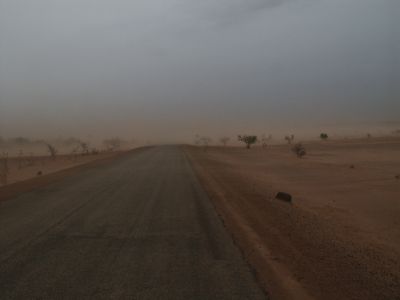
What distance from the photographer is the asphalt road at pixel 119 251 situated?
6047 mm

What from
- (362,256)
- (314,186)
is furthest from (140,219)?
(314,186)

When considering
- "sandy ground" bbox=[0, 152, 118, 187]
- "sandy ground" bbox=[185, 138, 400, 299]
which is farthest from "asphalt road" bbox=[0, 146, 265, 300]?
"sandy ground" bbox=[0, 152, 118, 187]

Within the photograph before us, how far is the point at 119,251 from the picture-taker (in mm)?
8023

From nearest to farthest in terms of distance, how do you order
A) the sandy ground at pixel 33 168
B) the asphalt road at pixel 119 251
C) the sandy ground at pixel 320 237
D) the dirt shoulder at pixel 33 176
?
the asphalt road at pixel 119 251, the sandy ground at pixel 320 237, the dirt shoulder at pixel 33 176, the sandy ground at pixel 33 168

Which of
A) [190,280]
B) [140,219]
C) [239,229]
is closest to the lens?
[190,280]

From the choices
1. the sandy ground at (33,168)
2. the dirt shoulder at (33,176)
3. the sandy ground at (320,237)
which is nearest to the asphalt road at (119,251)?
the sandy ground at (320,237)

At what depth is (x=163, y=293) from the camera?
5.90 m

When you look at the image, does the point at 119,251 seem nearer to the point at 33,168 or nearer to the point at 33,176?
the point at 33,176

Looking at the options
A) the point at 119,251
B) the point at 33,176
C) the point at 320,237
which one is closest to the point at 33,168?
the point at 33,176

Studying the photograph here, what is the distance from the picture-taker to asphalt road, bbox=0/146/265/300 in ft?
19.8

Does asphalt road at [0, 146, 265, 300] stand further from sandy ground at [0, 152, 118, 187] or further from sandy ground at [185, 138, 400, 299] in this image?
sandy ground at [0, 152, 118, 187]

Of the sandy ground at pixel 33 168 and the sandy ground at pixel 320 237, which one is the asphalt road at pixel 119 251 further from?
the sandy ground at pixel 33 168

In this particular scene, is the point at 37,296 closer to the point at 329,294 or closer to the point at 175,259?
the point at 175,259

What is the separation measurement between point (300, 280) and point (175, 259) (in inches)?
81.8
